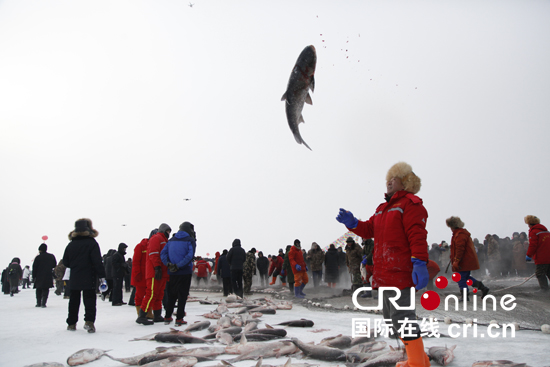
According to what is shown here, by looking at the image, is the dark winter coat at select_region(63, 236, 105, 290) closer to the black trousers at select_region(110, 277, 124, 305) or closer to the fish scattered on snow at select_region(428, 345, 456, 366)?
the black trousers at select_region(110, 277, 124, 305)

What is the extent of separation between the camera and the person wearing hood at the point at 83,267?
20.1 feet

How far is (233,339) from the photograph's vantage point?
15.2 ft

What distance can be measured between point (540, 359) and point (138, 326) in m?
5.96

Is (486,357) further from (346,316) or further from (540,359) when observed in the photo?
(346,316)

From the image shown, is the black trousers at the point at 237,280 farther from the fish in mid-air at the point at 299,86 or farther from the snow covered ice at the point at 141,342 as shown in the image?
the fish in mid-air at the point at 299,86

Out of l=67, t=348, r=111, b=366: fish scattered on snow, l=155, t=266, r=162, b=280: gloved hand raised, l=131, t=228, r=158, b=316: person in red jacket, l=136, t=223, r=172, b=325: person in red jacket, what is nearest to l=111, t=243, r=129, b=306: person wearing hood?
l=131, t=228, r=158, b=316: person in red jacket

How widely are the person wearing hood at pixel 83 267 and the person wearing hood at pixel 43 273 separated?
584 centimetres

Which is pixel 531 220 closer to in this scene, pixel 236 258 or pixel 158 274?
pixel 236 258

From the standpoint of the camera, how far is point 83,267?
6.26 meters

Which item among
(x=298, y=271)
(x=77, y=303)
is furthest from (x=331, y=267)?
(x=77, y=303)

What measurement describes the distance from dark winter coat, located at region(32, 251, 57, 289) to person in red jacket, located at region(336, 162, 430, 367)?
1117 cm

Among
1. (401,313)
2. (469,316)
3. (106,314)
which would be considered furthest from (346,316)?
(106,314)

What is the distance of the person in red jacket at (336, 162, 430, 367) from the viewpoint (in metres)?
3.04

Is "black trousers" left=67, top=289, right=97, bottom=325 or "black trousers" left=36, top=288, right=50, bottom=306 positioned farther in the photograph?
"black trousers" left=36, top=288, right=50, bottom=306
